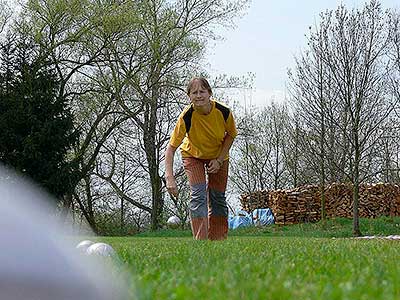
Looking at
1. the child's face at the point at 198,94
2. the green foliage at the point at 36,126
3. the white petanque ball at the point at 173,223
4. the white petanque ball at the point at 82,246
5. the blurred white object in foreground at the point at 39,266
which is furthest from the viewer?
the white petanque ball at the point at 173,223

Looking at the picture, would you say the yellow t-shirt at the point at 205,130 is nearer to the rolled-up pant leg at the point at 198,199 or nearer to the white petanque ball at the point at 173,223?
the rolled-up pant leg at the point at 198,199

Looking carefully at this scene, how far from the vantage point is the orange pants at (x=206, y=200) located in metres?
7.91

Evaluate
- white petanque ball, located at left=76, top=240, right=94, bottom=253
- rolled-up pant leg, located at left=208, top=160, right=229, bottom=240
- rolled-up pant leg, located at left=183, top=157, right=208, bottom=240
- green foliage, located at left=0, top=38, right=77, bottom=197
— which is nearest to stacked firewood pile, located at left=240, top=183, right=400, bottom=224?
green foliage, located at left=0, top=38, right=77, bottom=197

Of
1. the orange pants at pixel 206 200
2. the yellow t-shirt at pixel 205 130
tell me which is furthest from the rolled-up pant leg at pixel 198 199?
the yellow t-shirt at pixel 205 130

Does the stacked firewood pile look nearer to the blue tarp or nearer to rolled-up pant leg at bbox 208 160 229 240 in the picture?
the blue tarp

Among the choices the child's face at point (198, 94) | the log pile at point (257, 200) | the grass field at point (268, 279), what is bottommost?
the grass field at point (268, 279)

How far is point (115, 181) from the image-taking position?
109ft

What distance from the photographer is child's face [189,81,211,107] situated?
7.78 metres

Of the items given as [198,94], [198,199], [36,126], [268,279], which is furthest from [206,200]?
[36,126]

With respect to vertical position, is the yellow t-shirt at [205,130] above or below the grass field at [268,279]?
above

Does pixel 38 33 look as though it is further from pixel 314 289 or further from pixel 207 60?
pixel 314 289

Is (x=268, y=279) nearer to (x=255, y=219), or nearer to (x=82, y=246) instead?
(x=82, y=246)

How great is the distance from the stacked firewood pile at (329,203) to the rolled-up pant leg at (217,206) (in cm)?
1947

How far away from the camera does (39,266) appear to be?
1.97 m
